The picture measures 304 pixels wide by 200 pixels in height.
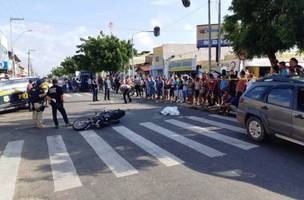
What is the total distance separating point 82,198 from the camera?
5.81 meters

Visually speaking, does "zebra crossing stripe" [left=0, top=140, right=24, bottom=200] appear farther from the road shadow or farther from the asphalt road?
the road shadow

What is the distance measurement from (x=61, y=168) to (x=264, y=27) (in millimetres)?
9939

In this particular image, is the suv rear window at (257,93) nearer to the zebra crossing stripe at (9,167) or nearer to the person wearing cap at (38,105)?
the zebra crossing stripe at (9,167)

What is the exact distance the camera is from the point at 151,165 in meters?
7.52

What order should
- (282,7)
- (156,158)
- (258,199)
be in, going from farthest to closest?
(282,7)
(156,158)
(258,199)

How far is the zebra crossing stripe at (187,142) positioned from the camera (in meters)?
8.38

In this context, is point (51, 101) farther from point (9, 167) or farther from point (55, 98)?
point (9, 167)

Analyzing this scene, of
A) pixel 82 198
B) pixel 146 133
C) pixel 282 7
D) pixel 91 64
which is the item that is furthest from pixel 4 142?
pixel 91 64

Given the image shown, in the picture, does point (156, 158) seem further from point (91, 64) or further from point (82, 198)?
point (91, 64)

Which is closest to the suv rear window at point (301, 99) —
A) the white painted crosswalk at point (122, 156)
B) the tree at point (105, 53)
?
the white painted crosswalk at point (122, 156)

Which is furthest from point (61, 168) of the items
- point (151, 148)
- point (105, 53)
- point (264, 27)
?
point (105, 53)

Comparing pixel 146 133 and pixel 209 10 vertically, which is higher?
pixel 209 10

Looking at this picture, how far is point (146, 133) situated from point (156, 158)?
3.18 m

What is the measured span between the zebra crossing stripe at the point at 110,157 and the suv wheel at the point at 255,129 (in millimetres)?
3434
